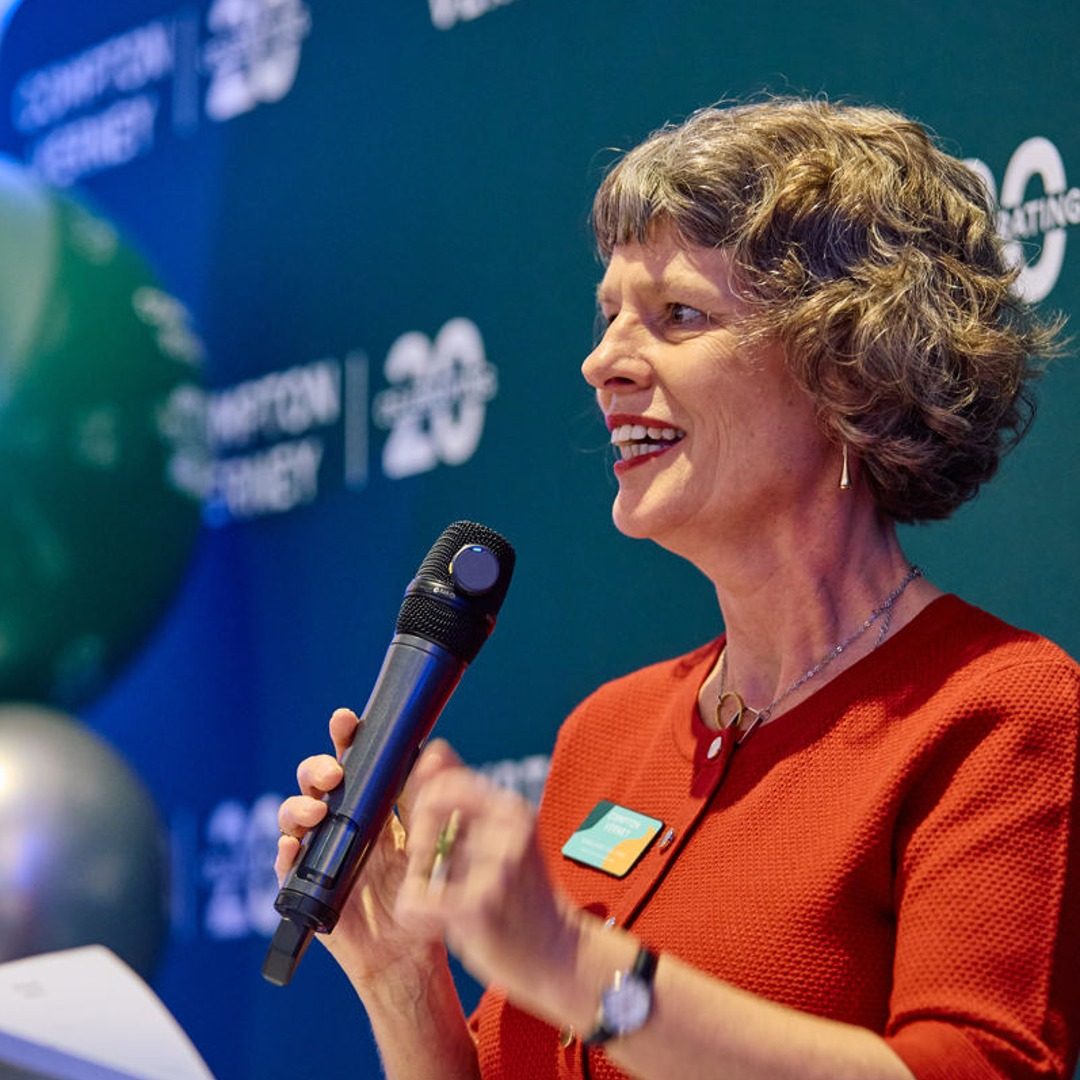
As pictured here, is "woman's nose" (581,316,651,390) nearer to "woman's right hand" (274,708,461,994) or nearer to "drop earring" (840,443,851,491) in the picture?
"drop earring" (840,443,851,491)

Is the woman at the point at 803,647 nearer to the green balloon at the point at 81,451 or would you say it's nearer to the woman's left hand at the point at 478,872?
the woman's left hand at the point at 478,872

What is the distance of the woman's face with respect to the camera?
155 centimetres

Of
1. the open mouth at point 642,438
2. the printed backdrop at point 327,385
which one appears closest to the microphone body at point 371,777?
the open mouth at point 642,438

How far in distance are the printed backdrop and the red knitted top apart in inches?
22.6

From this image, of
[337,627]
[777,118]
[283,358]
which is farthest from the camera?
[283,358]

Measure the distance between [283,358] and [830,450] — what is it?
163 cm

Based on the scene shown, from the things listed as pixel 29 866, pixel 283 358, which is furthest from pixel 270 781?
pixel 283 358

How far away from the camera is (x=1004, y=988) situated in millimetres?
1232

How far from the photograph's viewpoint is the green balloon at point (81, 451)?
8.75 feet

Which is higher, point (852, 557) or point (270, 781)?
point (852, 557)

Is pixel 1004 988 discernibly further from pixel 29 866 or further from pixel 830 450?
pixel 29 866

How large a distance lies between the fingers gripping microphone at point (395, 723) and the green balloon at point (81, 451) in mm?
1459

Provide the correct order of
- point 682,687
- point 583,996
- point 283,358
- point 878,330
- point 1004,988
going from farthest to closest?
point 283,358
point 682,687
point 878,330
point 1004,988
point 583,996

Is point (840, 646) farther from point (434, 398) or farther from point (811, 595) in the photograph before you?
point (434, 398)
